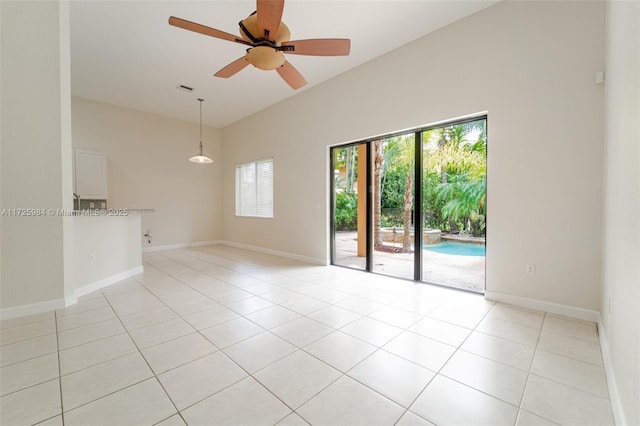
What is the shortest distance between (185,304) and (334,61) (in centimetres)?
402

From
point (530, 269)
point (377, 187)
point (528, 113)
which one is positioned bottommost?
point (530, 269)

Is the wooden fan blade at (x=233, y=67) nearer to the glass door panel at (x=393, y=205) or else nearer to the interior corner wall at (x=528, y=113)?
the interior corner wall at (x=528, y=113)

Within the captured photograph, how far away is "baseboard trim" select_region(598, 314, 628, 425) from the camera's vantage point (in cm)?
127

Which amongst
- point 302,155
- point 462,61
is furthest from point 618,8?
point 302,155

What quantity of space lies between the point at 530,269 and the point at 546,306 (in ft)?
1.26

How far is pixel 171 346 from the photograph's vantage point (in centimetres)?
206

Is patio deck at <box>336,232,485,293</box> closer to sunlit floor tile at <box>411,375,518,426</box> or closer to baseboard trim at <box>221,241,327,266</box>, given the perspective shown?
baseboard trim at <box>221,241,327,266</box>

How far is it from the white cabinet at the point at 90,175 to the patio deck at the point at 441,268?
18.0ft

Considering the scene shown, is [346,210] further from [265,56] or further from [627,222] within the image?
[627,222]

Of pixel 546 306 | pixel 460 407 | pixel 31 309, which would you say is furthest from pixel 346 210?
pixel 31 309

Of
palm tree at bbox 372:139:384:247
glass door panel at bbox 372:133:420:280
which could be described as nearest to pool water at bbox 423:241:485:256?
glass door panel at bbox 372:133:420:280

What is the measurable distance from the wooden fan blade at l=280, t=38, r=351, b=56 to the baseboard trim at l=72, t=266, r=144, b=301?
3.64 m

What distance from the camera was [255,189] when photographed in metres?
6.72

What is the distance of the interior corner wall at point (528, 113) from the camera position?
8.13 feet
